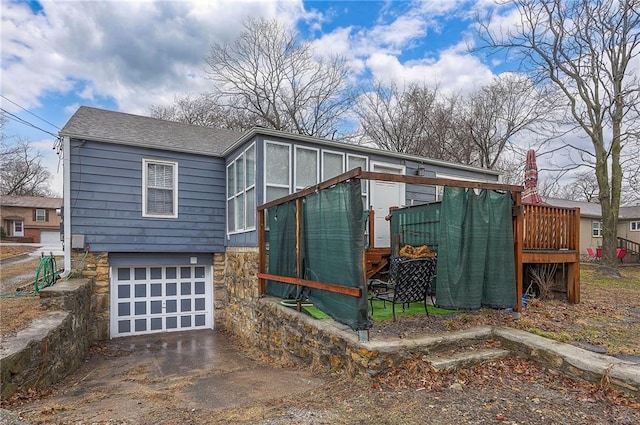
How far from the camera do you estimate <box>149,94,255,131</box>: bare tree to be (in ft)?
67.9

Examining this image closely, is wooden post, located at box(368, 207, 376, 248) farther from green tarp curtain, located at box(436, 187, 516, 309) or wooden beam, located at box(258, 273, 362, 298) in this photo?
green tarp curtain, located at box(436, 187, 516, 309)

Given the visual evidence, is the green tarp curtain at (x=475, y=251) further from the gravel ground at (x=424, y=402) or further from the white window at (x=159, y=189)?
the white window at (x=159, y=189)

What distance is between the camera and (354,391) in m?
3.47

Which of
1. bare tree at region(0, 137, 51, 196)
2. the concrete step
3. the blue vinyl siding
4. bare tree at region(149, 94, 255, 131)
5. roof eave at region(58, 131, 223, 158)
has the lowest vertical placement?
the concrete step

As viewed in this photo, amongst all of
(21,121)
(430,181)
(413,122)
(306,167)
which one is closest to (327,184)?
(430,181)

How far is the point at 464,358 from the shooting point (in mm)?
3811

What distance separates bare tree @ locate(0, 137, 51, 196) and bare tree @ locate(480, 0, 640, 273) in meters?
32.8

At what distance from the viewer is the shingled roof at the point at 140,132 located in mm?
8367

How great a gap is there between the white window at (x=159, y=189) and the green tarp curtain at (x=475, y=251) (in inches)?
272

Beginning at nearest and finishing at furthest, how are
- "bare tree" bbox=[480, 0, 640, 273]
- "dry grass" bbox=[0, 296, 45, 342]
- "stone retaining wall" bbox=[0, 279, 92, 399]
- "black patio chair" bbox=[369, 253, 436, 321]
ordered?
"stone retaining wall" bbox=[0, 279, 92, 399] → "black patio chair" bbox=[369, 253, 436, 321] → "dry grass" bbox=[0, 296, 45, 342] → "bare tree" bbox=[480, 0, 640, 273]

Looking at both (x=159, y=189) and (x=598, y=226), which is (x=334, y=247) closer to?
(x=159, y=189)

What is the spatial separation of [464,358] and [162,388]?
354 centimetres

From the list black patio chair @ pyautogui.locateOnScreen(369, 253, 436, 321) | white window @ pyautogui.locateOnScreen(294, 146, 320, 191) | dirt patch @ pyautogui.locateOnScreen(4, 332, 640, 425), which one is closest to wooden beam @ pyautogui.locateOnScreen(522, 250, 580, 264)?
black patio chair @ pyautogui.locateOnScreen(369, 253, 436, 321)

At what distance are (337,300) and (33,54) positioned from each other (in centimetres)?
940
